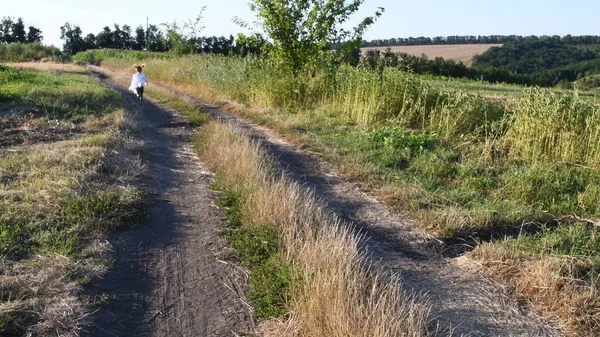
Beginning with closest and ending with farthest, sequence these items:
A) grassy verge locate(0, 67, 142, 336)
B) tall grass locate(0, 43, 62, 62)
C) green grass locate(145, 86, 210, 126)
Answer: grassy verge locate(0, 67, 142, 336) < green grass locate(145, 86, 210, 126) < tall grass locate(0, 43, 62, 62)

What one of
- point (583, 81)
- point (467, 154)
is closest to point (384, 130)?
point (467, 154)

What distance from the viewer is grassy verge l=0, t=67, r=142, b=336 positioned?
146 inches

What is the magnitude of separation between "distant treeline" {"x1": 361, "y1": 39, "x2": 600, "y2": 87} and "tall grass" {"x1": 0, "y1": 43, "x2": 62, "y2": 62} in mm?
29675

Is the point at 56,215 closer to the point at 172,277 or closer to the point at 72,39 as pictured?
the point at 172,277

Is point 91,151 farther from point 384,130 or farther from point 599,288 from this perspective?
point 599,288

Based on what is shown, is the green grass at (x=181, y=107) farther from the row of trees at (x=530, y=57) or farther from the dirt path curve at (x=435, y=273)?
the row of trees at (x=530, y=57)

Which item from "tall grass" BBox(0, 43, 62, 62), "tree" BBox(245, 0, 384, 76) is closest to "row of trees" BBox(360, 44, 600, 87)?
"tree" BBox(245, 0, 384, 76)

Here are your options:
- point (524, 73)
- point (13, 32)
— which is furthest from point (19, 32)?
point (524, 73)

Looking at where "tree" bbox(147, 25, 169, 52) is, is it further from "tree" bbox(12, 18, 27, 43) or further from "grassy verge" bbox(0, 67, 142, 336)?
"grassy verge" bbox(0, 67, 142, 336)

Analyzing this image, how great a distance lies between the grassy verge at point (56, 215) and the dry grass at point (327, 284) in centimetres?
138

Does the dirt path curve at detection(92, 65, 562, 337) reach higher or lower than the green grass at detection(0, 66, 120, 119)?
lower

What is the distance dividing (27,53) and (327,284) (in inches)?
1948

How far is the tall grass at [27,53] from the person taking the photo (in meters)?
44.1

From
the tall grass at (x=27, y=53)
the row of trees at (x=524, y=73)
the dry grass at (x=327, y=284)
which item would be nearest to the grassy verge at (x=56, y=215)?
the dry grass at (x=327, y=284)
